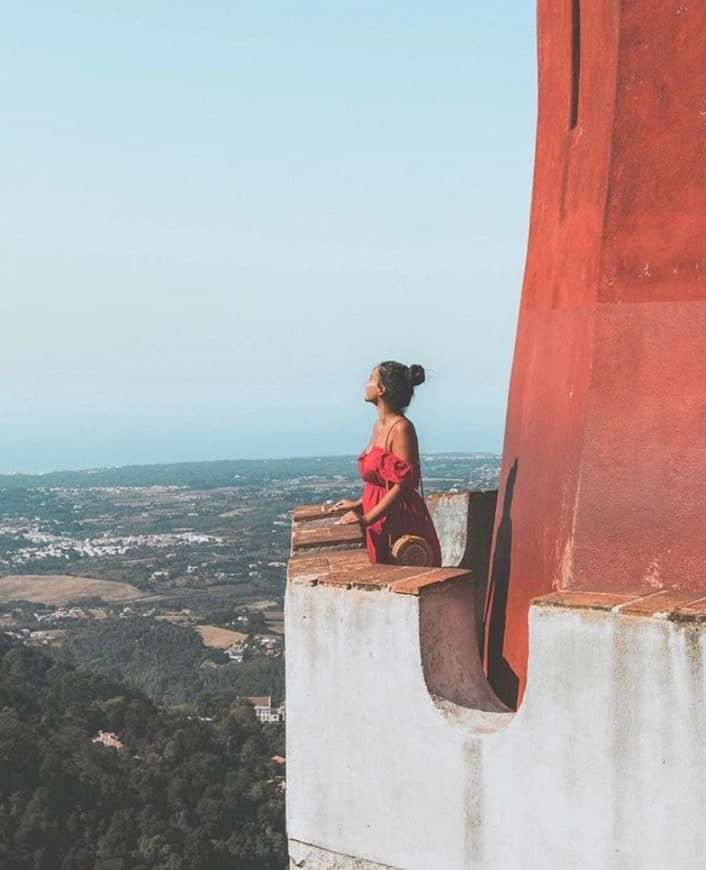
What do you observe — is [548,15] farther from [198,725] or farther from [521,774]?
[198,725]

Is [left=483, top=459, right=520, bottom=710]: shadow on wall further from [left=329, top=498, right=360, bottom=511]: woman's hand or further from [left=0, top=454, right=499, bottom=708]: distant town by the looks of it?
[left=0, top=454, right=499, bottom=708]: distant town

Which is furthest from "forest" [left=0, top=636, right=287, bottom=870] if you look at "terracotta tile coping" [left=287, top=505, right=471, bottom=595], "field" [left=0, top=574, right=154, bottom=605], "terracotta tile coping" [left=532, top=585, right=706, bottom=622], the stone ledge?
"field" [left=0, top=574, right=154, bottom=605]

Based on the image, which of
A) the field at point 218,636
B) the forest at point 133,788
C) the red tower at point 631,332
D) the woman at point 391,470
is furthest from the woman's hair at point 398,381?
the field at point 218,636

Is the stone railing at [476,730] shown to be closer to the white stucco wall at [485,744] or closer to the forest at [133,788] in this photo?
the white stucco wall at [485,744]

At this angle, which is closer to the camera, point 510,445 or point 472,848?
point 472,848

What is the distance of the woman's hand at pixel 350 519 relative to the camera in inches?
197

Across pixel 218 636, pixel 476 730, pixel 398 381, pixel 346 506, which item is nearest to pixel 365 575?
pixel 476 730

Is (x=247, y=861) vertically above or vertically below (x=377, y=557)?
below

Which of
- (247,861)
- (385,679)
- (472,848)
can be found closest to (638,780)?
(472,848)

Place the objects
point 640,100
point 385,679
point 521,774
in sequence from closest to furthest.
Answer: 1. point 521,774
2. point 385,679
3. point 640,100

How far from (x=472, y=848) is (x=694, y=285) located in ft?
6.08

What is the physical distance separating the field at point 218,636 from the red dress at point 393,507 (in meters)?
95.0

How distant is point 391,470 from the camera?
4.89 metres

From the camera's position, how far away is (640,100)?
4.02 metres
